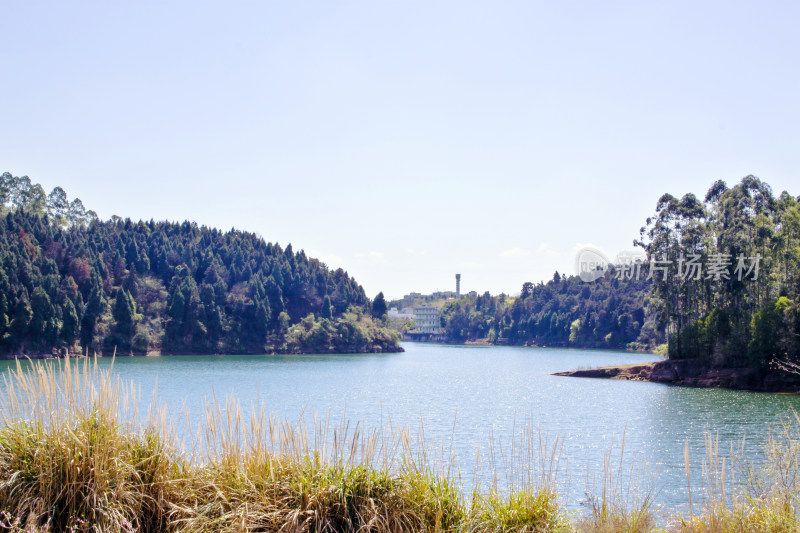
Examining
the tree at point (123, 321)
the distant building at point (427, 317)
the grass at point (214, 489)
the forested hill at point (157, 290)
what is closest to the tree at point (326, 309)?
the forested hill at point (157, 290)

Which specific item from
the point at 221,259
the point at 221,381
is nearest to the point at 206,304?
the point at 221,259

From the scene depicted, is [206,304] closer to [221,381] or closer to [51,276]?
[51,276]

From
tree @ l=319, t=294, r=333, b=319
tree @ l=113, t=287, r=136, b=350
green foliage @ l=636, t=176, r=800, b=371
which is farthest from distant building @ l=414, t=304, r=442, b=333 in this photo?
green foliage @ l=636, t=176, r=800, b=371

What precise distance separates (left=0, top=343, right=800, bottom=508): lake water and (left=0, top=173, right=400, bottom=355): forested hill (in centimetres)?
2069

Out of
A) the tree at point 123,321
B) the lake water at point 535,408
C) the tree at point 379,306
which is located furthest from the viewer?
the tree at point 379,306

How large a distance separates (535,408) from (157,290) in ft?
245

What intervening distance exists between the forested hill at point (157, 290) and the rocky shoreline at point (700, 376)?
2081 inches

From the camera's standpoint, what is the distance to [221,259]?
364 feet

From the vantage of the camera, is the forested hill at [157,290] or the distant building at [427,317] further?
the distant building at [427,317]

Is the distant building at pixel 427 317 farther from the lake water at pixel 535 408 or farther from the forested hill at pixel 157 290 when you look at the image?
the lake water at pixel 535 408

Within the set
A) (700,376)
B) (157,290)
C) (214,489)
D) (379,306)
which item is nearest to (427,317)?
(379,306)

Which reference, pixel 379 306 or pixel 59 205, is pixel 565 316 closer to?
pixel 379 306

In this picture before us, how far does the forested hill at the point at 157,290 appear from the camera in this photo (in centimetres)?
7081

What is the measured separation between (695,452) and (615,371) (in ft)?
106
